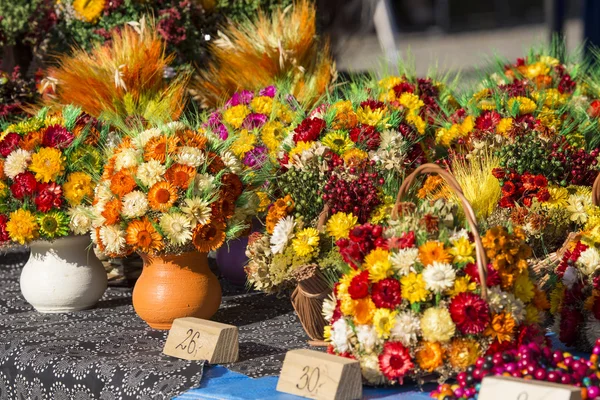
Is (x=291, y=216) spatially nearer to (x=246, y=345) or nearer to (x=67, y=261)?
(x=246, y=345)

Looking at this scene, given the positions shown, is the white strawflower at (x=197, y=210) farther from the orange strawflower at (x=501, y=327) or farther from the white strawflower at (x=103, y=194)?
the orange strawflower at (x=501, y=327)

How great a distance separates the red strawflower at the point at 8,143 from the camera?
2029 mm

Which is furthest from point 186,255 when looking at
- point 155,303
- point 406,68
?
point 406,68

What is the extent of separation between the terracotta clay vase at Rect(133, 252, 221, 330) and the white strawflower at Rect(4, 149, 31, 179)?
34cm

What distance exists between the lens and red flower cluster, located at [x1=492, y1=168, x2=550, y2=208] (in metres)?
1.86

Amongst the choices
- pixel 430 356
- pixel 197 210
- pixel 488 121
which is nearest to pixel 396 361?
pixel 430 356

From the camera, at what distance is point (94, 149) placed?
2078mm

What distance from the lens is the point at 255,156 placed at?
80.6 inches

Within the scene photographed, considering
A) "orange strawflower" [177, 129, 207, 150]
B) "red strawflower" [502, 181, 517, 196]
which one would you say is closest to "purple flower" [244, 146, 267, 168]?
"orange strawflower" [177, 129, 207, 150]

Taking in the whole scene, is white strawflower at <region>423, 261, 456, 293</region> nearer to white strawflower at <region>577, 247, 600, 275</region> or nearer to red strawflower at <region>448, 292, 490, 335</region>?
red strawflower at <region>448, 292, 490, 335</region>

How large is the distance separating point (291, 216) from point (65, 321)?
23.8 inches

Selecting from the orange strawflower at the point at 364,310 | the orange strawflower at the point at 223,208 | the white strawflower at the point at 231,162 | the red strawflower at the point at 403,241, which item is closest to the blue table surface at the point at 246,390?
the orange strawflower at the point at 364,310

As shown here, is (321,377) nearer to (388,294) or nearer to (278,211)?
(388,294)

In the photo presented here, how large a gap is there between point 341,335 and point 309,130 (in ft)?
1.89
